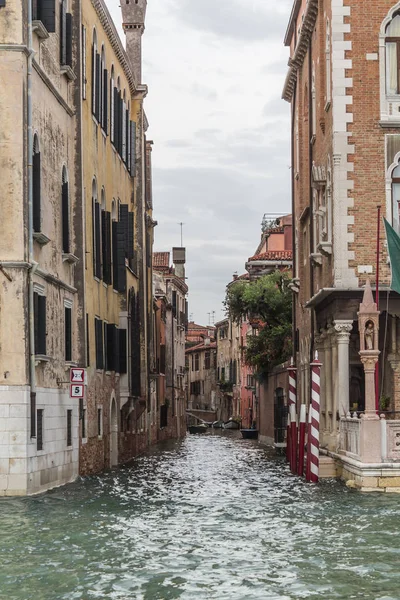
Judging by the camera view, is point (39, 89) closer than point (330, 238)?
Yes

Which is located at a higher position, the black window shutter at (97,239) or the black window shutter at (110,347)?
the black window shutter at (97,239)

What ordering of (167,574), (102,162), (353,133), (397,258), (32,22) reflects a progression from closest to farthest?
(167,574)
(32,22)
(397,258)
(353,133)
(102,162)

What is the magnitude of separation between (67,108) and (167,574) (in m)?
14.4

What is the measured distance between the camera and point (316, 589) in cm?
1091

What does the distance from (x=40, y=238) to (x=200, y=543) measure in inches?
320

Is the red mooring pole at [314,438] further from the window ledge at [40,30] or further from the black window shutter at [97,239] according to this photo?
the window ledge at [40,30]

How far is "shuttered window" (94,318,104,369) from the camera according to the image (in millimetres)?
28250

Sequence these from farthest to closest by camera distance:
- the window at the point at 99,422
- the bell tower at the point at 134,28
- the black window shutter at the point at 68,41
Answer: the bell tower at the point at 134,28
the window at the point at 99,422
the black window shutter at the point at 68,41

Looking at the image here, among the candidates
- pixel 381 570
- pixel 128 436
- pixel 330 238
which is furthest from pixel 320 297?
pixel 381 570

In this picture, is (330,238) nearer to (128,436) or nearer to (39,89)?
(39,89)

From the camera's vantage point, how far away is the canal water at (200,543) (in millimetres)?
11000

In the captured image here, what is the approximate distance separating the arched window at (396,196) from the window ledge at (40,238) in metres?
7.78

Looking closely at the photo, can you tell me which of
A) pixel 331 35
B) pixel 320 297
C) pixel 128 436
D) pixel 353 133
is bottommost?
pixel 128 436

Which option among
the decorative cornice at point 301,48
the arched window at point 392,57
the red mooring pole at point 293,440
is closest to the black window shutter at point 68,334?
the red mooring pole at point 293,440
